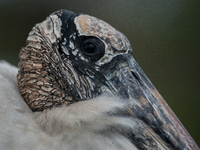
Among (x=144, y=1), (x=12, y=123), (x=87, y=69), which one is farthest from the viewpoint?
(x=144, y=1)

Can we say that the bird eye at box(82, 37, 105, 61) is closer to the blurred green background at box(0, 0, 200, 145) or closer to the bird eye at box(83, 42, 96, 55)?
the bird eye at box(83, 42, 96, 55)

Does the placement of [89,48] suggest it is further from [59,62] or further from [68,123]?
[68,123]

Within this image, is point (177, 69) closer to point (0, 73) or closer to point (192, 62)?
point (192, 62)

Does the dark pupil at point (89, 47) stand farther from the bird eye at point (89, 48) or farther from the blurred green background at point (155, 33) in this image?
the blurred green background at point (155, 33)

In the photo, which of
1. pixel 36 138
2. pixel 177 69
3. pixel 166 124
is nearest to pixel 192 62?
pixel 177 69

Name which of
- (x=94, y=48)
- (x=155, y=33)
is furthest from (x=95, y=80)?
(x=155, y=33)

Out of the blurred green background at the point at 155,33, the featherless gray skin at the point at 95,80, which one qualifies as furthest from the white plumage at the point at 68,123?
the blurred green background at the point at 155,33
